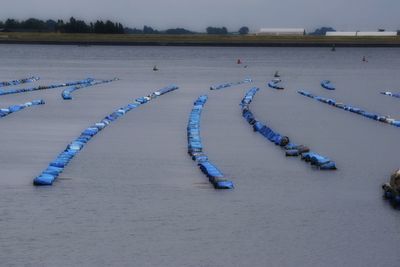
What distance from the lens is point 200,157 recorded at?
4116 cm

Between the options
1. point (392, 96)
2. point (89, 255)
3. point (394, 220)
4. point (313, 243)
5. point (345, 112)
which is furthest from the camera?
point (392, 96)

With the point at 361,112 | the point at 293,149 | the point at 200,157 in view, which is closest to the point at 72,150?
the point at 200,157

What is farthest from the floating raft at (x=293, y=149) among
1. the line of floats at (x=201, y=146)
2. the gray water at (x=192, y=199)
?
the gray water at (x=192, y=199)

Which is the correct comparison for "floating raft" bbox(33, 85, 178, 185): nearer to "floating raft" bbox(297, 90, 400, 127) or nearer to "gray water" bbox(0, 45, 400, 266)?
"gray water" bbox(0, 45, 400, 266)

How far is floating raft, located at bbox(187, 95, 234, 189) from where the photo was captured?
3519 centimetres

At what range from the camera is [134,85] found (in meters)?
103

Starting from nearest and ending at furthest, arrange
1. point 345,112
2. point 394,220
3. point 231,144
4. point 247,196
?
point 394,220
point 247,196
point 231,144
point 345,112

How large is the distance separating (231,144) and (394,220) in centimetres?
1849

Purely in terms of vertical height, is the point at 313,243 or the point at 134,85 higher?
the point at 313,243

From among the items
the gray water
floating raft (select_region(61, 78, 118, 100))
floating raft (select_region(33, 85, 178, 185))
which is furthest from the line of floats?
the gray water

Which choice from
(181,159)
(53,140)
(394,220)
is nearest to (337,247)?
(394,220)

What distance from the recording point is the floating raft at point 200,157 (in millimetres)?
35188

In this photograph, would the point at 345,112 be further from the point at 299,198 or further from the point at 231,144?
A: the point at 299,198

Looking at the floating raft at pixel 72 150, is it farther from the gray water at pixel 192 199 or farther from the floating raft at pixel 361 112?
the floating raft at pixel 361 112
